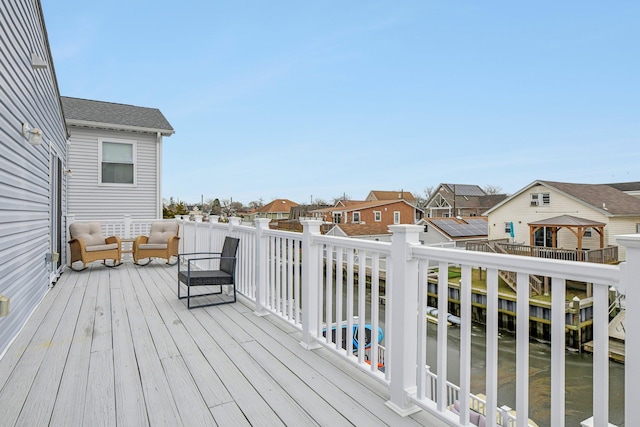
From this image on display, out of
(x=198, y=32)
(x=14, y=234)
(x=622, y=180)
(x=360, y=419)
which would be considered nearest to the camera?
(x=360, y=419)

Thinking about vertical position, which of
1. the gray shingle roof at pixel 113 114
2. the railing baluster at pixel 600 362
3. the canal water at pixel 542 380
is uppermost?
the gray shingle roof at pixel 113 114

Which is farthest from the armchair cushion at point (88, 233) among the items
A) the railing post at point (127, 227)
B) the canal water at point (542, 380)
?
the canal water at point (542, 380)

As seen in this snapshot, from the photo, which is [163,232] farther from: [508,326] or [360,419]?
[508,326]

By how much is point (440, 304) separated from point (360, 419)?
0.75 meters

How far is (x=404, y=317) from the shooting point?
1877mm

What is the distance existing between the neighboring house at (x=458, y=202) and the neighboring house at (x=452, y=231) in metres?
10.8

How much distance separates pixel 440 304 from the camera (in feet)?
5.58

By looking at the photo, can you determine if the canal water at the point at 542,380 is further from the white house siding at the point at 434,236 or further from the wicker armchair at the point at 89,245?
the white house siding at the point at 434,236

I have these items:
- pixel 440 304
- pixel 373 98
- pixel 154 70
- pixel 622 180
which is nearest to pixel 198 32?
pixel 154 70

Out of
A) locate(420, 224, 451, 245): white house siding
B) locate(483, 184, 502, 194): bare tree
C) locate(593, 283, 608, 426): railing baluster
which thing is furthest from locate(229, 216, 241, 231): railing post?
locate(483, 184, 502, 194): bare tree

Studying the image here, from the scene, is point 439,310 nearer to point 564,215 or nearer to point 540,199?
point 564,215

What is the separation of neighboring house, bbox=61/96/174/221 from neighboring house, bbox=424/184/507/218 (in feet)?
99.5

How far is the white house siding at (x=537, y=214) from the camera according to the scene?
16875 millimetres

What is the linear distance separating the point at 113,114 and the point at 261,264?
8420mm
